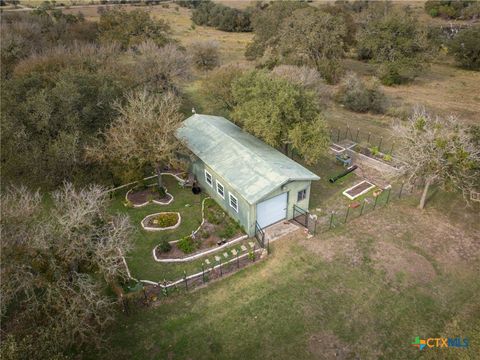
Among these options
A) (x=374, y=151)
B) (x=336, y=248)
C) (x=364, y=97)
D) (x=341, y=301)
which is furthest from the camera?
(x=364, y=97)

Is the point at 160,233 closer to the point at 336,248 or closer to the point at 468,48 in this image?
the point at 336,248

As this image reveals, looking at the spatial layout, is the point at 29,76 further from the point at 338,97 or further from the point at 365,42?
the point at 365,42

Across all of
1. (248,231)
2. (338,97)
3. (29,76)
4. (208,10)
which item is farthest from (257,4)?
(248,231)

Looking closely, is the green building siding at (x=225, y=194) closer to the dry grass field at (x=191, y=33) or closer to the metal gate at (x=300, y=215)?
the metal gate at (x=300, y=215)

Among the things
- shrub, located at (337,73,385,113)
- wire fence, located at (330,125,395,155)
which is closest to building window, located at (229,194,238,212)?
wire fence, located at (330,125,395,155)

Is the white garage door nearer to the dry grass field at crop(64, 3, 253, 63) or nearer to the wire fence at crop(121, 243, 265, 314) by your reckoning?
the wire fence at crop(121, 243, 265, 314)

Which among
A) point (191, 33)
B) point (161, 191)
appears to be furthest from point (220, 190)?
point (191, 33)
